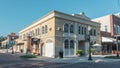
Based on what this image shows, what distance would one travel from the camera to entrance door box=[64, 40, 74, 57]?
26.1 m

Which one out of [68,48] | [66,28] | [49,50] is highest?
[66,28]

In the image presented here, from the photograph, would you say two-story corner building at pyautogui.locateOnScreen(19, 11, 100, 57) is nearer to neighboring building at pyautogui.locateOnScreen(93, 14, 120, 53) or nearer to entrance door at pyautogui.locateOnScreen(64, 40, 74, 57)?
entrance door at pyautogui.locateOnScreen(64, 40, 74, 57)

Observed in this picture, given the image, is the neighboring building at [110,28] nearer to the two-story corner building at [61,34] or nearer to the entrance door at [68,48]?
the two-story corner building at [61,34]

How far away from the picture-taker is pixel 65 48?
26.1 m

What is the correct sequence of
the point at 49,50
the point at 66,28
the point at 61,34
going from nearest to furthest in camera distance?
the point at 61,34
the point at 49,50
the point at 66,28

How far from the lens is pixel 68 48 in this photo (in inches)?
1044

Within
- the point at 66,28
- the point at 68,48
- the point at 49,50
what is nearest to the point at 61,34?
the point at 66,28

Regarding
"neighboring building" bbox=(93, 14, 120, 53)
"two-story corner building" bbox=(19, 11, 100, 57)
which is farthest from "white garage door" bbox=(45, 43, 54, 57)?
"neighboring building" bbox=(93, 14, 120, 53)

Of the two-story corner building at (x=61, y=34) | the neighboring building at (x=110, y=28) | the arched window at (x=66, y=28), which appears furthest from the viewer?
the neighboring building at (x=110, y=28)

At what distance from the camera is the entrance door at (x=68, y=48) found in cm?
2607

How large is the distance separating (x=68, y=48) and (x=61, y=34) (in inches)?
109

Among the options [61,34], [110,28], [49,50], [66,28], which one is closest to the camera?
[61,34]

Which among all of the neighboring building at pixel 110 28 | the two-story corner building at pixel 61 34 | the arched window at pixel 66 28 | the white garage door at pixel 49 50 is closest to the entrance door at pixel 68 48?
the two-story corner building at pixel 61 34

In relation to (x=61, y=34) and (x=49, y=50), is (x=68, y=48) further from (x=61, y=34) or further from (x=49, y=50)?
(x=49, y=50)
